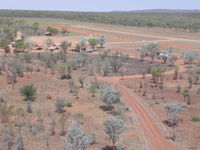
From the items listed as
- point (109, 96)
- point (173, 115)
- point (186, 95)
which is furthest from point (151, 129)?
point (186, 95)

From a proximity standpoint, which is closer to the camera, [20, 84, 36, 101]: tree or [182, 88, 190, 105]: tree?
[20, 84, 36, 101]: tree

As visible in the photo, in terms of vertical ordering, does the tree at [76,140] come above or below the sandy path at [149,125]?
above

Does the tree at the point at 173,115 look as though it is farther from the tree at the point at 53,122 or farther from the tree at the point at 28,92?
the tree at the point at 28,92

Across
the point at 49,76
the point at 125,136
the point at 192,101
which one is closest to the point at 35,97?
the point at 49,76

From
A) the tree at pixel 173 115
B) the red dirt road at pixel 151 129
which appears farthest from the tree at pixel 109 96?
the tree at pixel 173 115

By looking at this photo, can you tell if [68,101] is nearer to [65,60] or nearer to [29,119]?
[29,119]

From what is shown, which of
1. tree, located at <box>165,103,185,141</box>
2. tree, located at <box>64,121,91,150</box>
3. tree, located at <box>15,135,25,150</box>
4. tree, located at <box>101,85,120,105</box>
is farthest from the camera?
tree, located at <box>101,85,120,105</box>

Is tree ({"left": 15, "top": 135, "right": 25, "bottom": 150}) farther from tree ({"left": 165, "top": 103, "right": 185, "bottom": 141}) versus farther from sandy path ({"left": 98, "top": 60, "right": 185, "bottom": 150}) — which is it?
tree ({"left": 165, "top": 103, "right": 185, "bottom": 141})

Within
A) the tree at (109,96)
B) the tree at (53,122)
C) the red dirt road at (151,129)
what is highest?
the tree at (109,96)

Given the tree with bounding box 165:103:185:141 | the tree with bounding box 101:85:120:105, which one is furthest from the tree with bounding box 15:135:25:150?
the tree with bounding box 165:103:185:141
